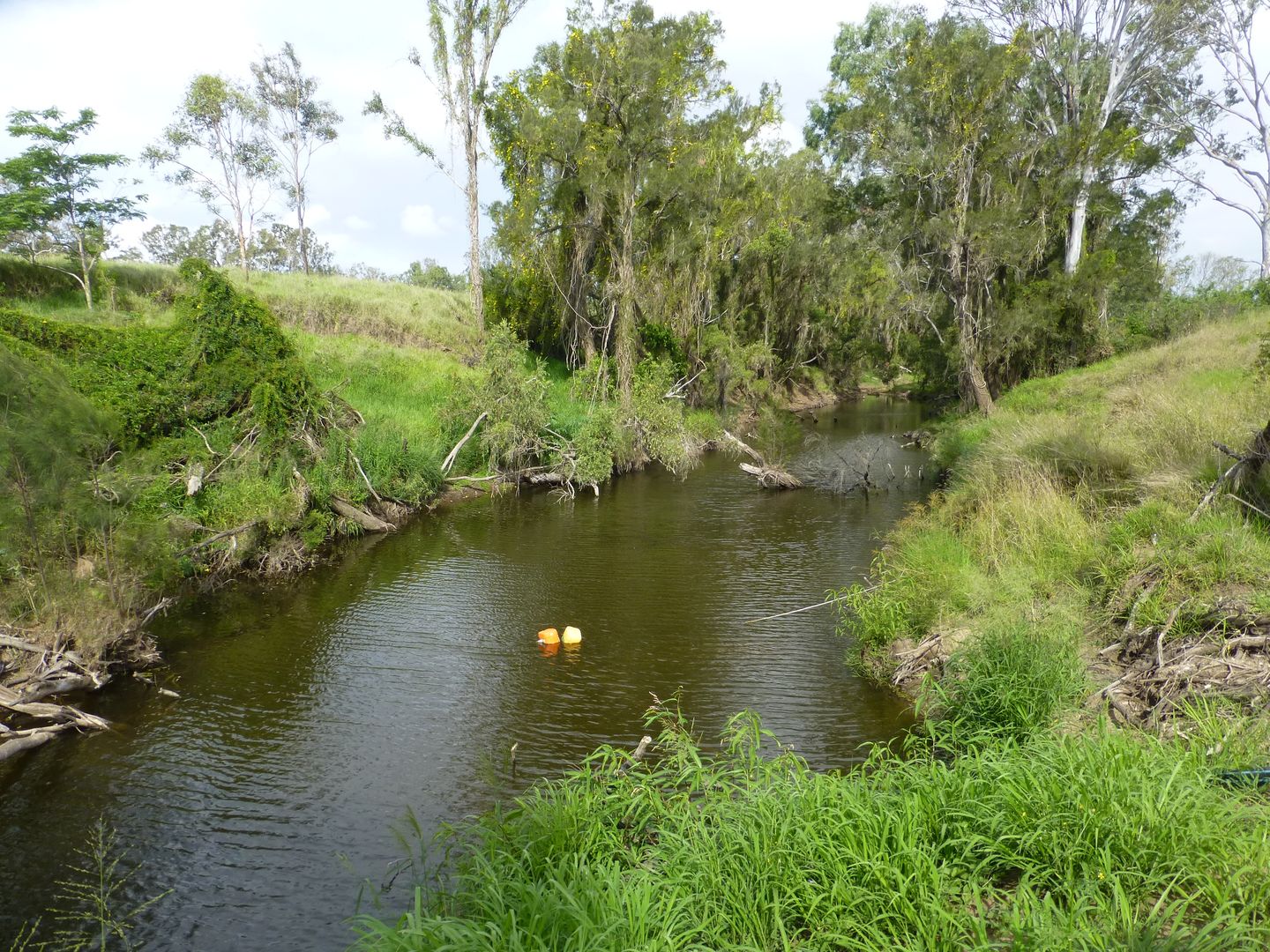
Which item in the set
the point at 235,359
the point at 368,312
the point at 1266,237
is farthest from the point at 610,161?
the point at 1266,237

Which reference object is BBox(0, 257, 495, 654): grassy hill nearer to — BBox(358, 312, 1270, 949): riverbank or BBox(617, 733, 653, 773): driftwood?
BBox(358, 312, 1270, 949): riverbank

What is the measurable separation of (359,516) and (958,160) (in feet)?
71.9

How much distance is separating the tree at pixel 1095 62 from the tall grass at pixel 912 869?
27951mm

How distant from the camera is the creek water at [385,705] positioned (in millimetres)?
6770

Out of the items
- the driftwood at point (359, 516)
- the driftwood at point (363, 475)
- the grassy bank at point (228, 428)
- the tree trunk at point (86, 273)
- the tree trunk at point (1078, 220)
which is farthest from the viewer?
the tree trunk at point (1078, 220)

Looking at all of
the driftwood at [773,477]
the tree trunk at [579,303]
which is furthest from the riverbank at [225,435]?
the driftwood at [773,477]

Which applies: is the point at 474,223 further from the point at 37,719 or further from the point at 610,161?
the point at 37,719

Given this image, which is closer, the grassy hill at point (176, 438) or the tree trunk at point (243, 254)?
the grassy hill at point (176, 438)

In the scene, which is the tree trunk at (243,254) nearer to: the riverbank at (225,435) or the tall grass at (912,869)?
the riverbank at (225,435)

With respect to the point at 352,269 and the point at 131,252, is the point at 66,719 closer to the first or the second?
the point at 131,252

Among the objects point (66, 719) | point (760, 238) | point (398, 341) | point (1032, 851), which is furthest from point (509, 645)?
point (760, 238)

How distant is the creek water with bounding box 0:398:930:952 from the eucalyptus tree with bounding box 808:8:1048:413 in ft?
42.4

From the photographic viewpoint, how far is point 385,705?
10.0m

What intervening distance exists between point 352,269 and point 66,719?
238ft
